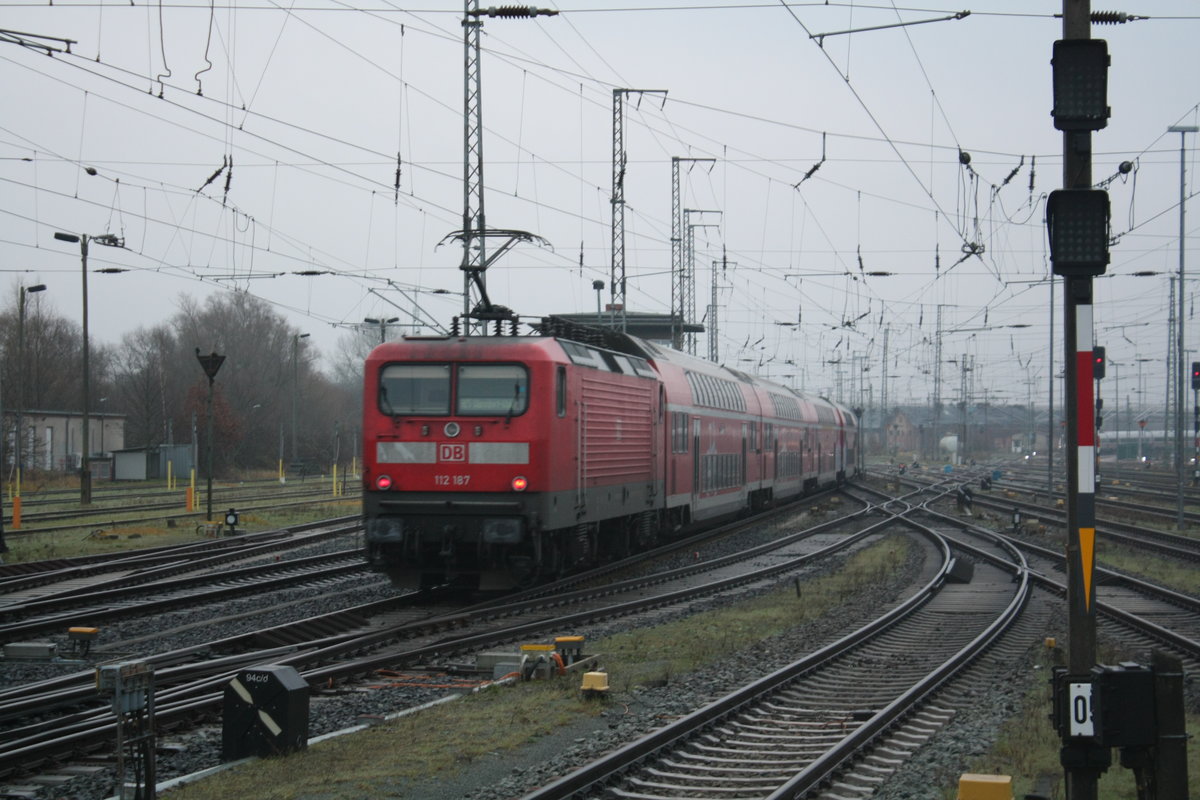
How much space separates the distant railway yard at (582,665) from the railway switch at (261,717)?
18 centimetres

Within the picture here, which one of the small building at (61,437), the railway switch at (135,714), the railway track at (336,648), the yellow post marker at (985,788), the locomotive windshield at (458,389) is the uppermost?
the locomotive windshield at (458,389)

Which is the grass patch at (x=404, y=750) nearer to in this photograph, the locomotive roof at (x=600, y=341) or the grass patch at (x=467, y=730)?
the grass patch at (x=467, y=730)

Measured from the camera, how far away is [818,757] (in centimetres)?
851

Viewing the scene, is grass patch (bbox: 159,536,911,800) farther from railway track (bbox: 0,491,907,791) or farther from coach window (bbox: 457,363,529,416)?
coach window (bbox: 457,363,529,416)

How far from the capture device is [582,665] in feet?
38.1

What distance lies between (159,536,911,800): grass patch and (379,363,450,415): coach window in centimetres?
414

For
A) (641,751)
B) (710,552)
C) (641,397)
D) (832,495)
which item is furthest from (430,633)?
(832,495)

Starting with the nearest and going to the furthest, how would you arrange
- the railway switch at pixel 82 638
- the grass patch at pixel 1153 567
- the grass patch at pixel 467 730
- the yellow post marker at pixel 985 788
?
the yellow post marker at pixel 985 788 → the grass patch at pixel 467 730 → the railway switch at pixel 82 638 → the grass patch at pixel 1153 567

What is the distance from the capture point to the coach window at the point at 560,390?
16516 millimetres

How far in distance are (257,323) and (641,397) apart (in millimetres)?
66551

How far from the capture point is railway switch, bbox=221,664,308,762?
843 centimetres

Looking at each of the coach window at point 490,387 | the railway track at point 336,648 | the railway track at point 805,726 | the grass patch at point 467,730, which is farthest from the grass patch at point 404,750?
the coach window at point 490,387

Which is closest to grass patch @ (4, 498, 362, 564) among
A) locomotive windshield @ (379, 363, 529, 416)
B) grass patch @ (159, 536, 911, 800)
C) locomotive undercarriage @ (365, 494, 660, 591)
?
locomotive undercarriage @ (365, 494, 660, 591)

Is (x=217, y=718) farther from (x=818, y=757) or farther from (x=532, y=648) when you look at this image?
(x=818, y=757)
